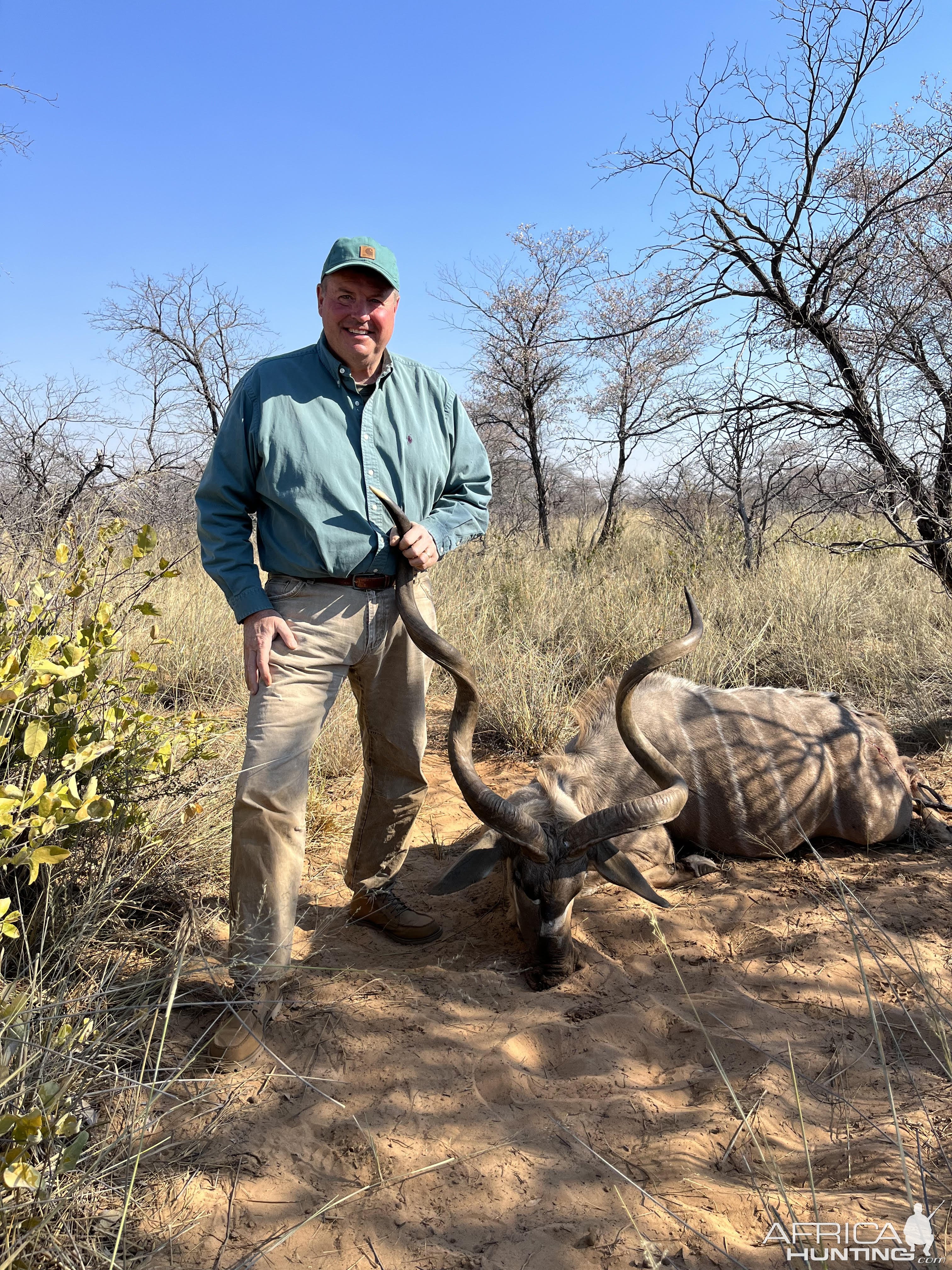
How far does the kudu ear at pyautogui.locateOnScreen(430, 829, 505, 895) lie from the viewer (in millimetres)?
3492

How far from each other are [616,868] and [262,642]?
5.93 ft

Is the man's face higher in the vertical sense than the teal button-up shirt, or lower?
higher

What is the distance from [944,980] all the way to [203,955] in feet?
8.81

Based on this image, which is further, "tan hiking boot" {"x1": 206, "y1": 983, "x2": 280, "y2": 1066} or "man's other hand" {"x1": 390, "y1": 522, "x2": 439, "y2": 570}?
A: "man's other hand" {"x1": 390, "y1": 522, "x2": 439, "y2": 570}

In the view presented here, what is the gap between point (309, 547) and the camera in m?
2.99

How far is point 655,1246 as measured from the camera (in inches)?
76.9

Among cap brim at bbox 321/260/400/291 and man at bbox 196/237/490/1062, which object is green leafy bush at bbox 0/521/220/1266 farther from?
cap brim at bbox 321/260/400/291

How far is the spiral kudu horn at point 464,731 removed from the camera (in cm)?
314

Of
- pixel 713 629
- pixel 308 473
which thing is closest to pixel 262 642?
pixel 308 473

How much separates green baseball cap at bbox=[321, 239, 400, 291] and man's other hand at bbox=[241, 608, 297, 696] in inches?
50.6

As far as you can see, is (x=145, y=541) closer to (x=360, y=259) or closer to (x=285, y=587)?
(x=285, y=587)

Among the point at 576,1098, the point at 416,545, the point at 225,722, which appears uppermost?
the point at 416,545

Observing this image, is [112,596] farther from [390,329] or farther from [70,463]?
[70,463]

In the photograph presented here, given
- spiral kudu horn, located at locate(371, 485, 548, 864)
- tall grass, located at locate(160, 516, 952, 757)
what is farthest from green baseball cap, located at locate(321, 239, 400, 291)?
tall grass, located at locate(160, 516, 952, 757)
